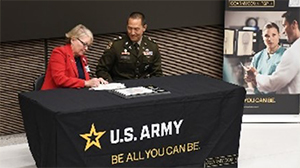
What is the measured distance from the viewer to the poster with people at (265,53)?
639cm

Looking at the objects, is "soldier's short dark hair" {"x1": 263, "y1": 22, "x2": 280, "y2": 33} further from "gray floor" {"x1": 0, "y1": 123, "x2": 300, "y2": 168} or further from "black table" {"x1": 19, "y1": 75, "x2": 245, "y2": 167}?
"black table" {"x1": 19, "y1": 75, "x2": 245, "y2": 167}

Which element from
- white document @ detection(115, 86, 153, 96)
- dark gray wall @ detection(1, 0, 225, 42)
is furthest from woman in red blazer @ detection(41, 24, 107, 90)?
dark gray wall @ detection(1, 0, 225, 42)

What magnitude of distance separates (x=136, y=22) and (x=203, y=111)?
118 cm

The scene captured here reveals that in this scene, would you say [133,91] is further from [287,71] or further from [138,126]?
[287,71]

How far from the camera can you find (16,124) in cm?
596

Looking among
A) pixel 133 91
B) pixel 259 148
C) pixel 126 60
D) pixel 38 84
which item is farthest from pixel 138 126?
pixel 259 148

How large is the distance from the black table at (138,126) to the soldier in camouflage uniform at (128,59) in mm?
655

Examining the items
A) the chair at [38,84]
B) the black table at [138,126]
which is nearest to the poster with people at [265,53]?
the black table at [138,126]

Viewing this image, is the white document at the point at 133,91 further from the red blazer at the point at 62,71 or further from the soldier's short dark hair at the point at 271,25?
the soldier's short dark hair at the point at 271,25

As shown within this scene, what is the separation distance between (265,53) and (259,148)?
3.87 ft

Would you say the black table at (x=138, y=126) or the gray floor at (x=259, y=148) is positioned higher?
the black table at (x=138, y=126)

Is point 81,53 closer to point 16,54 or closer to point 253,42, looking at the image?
point 16,54

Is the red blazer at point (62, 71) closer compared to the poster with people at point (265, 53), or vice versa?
the red blazer at point (62, 71)

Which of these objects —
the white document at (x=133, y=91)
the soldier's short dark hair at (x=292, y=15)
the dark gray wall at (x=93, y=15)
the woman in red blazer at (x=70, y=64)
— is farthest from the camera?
the soldier's short dark hair at (x=292, y=15)
